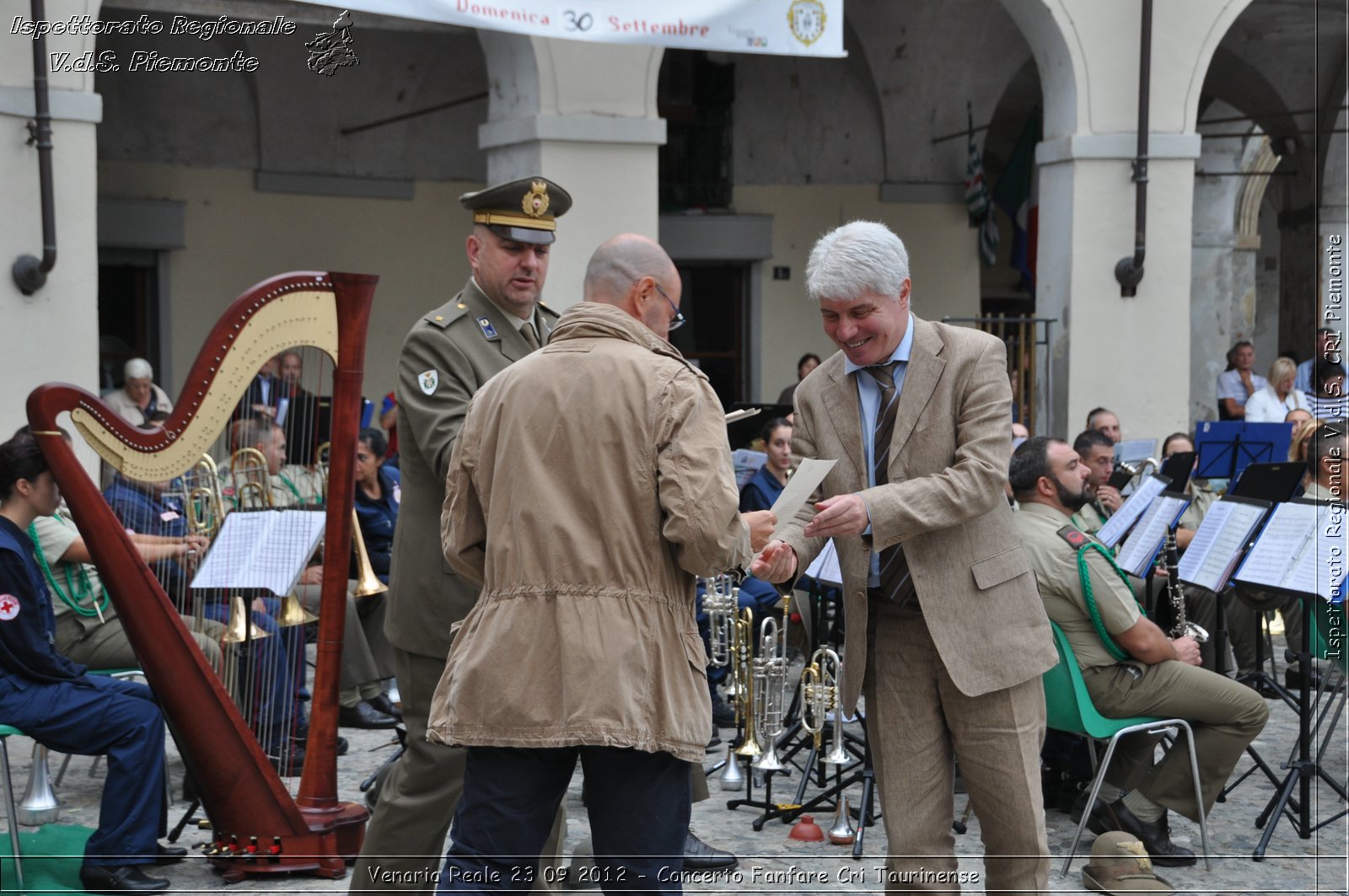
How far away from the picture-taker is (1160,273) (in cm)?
1191

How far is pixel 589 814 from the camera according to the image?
321 centimetres

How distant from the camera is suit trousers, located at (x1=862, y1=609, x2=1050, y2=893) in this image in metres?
3.84

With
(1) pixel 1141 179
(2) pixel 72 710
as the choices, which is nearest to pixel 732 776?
(2) pixel 72 710

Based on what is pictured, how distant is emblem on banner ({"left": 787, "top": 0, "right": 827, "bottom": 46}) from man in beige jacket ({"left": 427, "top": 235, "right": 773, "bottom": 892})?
7.55 metres

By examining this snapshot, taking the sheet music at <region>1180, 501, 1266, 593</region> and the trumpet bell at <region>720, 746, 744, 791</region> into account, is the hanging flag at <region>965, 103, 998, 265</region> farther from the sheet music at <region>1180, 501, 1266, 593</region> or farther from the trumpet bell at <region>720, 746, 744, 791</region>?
the trumpet bell at <region>720, 746, 744, 791</region>

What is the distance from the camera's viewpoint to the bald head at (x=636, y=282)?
338 cm

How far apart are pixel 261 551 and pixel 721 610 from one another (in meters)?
1.90

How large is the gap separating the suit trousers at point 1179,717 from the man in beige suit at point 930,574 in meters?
1.67

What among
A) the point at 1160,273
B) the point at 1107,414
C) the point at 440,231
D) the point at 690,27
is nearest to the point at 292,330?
the point at 690,27

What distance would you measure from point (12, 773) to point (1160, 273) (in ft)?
30.3

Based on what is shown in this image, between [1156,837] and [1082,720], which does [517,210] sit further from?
[1156,837]

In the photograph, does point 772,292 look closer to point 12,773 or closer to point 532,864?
point 12,773

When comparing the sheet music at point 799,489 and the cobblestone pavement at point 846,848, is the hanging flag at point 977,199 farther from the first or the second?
the sheet music at point 799,489

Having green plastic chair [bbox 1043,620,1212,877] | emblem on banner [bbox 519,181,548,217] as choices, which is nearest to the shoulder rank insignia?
green plastic chair [bbox 1043,620,1212,877]
